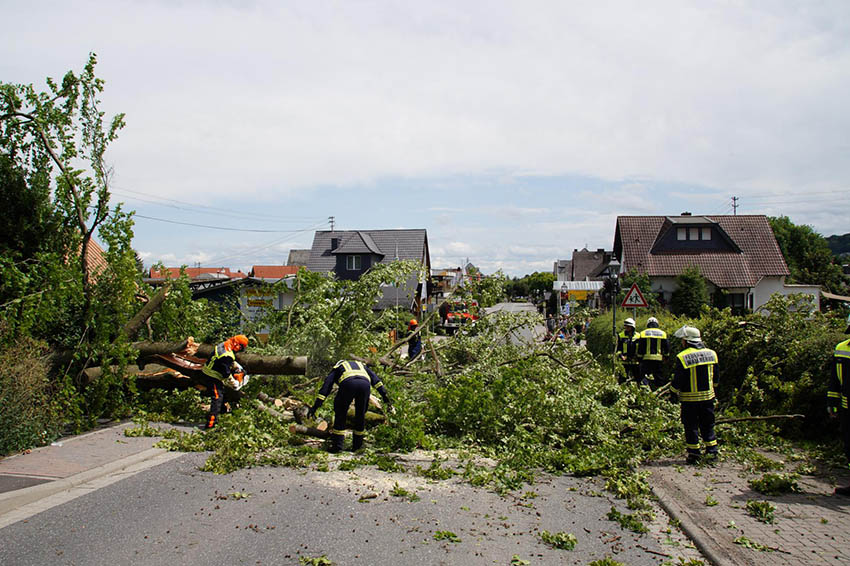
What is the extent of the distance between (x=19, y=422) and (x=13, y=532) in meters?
3.00

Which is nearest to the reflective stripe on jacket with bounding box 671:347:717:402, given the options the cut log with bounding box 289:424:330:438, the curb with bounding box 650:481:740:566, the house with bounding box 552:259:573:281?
the curb with bounding box 650:481:740:566

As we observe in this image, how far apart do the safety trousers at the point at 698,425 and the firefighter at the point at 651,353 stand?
154 inches

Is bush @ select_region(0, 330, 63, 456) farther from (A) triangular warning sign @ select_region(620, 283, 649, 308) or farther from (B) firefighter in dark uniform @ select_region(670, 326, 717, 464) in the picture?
(A) triangular warning sign @ select_region(620, 283, 649, 308)

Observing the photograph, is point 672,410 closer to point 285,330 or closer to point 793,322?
point 793,322

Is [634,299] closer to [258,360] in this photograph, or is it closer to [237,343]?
[258,360]

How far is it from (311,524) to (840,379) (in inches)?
219

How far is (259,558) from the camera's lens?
4.80 meters

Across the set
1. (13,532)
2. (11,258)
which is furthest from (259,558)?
Answer: (11,258)

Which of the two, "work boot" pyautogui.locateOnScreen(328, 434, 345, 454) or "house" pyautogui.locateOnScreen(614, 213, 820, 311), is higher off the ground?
"house" pyautogui.locateOnScreen(614, 213, 820, 311)

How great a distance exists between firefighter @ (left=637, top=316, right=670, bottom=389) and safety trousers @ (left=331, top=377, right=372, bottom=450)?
5866 mm

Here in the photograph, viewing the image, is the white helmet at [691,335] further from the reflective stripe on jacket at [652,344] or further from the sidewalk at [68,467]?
the sidewalk at [68,467]

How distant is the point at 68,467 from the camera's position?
724cm

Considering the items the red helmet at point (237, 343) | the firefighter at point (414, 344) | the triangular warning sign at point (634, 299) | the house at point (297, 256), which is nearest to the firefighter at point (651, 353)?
the firefighter at point (414, 344)

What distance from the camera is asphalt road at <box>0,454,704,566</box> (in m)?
4.88
